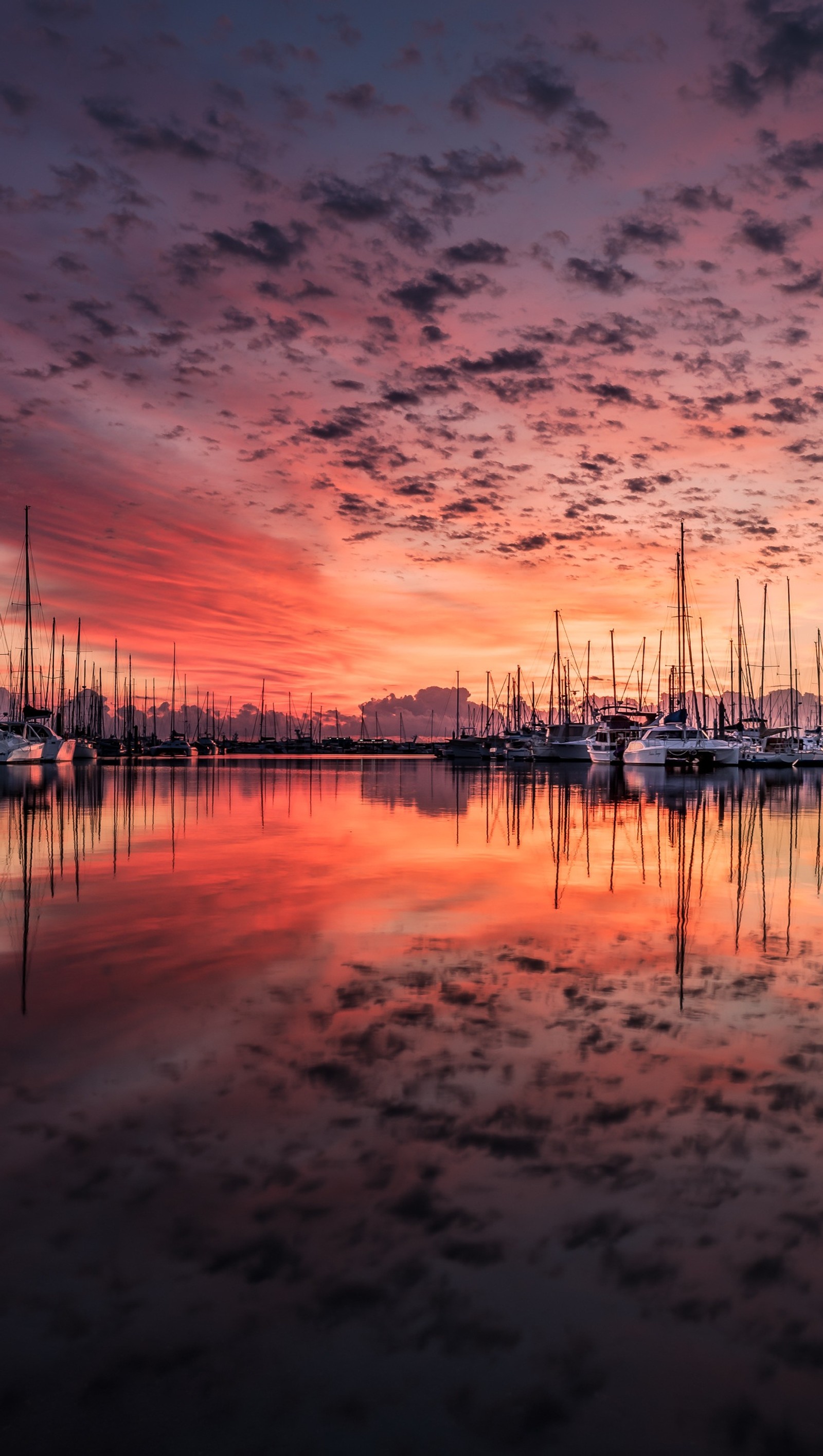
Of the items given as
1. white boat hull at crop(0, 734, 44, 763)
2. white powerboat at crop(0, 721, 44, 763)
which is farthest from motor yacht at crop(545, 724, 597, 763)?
white boat hull at crop(0, 734, 44, 763)

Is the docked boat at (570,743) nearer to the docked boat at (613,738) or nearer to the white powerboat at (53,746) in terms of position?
the docked boat at (613,738)

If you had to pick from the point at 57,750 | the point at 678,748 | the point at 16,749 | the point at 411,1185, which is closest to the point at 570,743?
the point at 678,748

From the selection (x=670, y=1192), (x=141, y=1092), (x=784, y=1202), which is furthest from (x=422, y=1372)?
(x=141, y=1092)

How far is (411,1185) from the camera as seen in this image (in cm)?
476

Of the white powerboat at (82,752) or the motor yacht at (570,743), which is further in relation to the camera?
the motor yacht at (570,743)

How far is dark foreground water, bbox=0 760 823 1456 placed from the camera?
11.0ft

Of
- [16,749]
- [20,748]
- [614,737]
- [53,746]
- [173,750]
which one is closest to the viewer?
[16,749]

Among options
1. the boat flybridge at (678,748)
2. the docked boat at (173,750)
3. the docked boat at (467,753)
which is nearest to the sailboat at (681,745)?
the boat flybridge at (678,748)

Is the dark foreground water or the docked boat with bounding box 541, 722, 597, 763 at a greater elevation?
the docked boat with bounding box 541, 722, 597, 763

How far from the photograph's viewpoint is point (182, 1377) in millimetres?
3430

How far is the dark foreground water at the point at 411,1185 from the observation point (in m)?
3.34

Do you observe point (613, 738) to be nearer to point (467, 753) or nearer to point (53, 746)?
point (467, 753)

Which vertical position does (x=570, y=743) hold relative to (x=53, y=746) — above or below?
below

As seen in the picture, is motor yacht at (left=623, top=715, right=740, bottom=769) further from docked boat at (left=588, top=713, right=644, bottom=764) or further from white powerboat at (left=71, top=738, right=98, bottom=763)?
white powerboat at (left=71, top=738, right=98, bottom=763)
